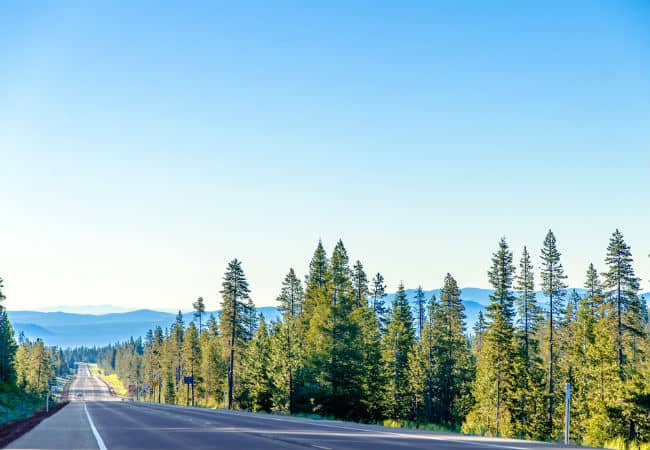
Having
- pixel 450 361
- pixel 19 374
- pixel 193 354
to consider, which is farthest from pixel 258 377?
pixel 19 374

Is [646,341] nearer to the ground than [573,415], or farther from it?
farther from it

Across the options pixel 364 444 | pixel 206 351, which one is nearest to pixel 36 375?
pixel 206 351

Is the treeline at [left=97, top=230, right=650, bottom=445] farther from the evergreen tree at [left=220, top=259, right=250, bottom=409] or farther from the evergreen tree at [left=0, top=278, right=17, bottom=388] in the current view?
the evergreen tree at [left=0, top=278, right=17, bottom=388]

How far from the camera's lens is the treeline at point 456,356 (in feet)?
158

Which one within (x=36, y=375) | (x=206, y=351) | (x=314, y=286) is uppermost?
(x=314, y=286)

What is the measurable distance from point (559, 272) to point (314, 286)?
2515 cm

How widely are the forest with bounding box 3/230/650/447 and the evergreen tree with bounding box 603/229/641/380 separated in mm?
93

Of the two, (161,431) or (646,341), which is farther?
(646,341)

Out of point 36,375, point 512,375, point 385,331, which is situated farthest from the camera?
point 36,375

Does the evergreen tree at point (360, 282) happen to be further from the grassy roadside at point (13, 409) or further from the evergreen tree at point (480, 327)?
the grassy roadside at point (13, 409)

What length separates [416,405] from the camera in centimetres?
7450

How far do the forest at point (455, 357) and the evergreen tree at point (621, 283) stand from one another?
93mm

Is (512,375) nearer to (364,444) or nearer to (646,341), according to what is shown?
(646,341)

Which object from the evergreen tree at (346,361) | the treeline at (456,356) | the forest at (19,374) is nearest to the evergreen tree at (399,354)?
the treeline at (456,356)
